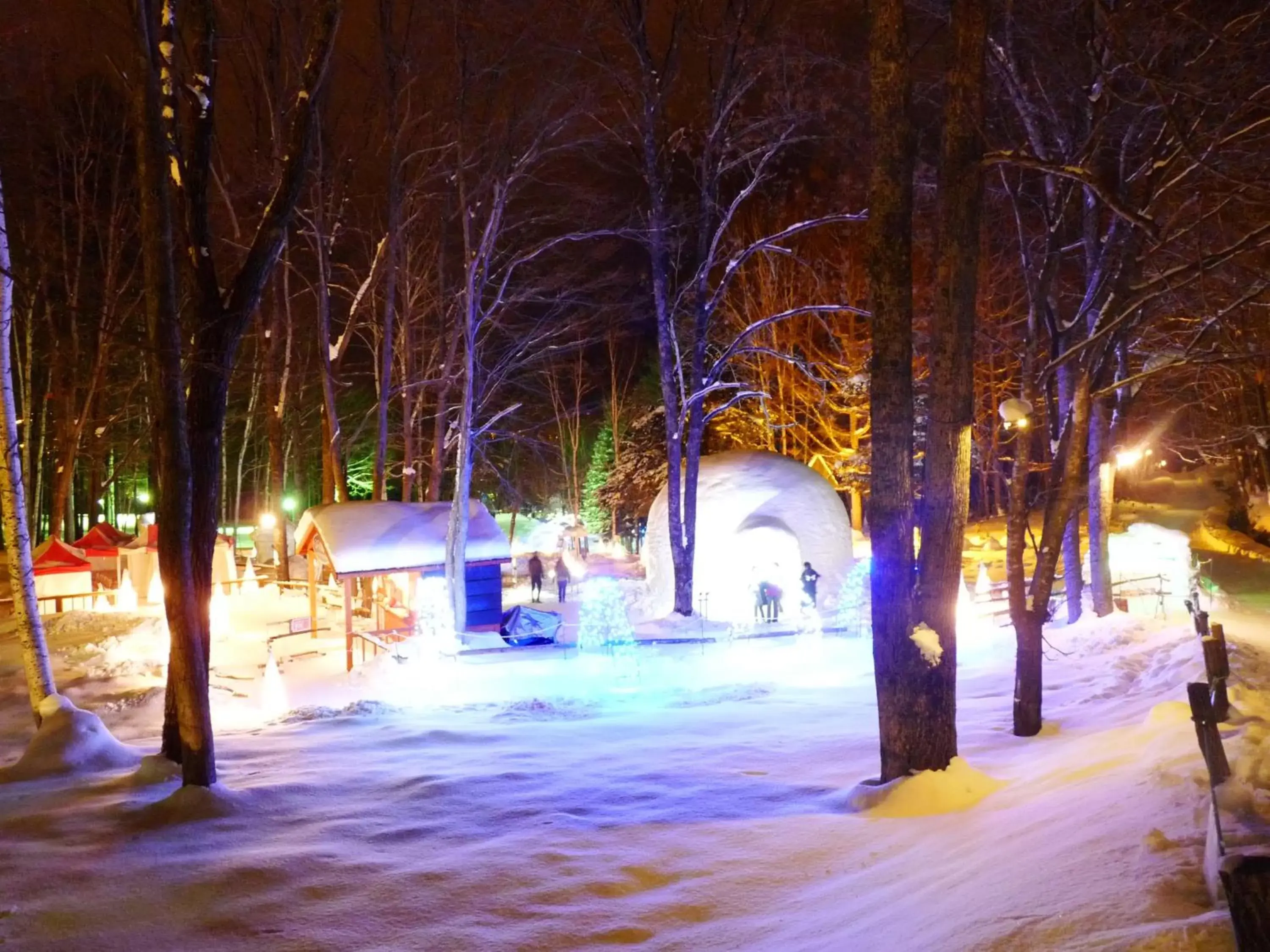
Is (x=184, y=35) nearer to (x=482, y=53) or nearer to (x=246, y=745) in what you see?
(x=246, y=745)

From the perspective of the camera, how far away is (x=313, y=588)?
19.2 meters

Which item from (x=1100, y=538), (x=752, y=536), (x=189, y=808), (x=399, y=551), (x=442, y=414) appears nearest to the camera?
(x=189, y=808)

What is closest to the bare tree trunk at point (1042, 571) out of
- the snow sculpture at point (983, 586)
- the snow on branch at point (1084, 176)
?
the snow on branch at point (1084, 176)

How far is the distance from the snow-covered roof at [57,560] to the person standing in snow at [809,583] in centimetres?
1826

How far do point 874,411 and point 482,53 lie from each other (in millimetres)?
15717

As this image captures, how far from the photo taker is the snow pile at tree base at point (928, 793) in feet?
20.0

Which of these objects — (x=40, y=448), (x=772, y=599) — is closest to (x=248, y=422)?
(x=40, y=448)

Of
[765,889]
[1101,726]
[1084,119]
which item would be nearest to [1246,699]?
[1101,726]

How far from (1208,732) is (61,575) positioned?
84.4 feet

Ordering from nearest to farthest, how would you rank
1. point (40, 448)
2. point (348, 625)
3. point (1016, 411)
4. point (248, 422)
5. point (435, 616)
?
1. point (1016, 411)
2. point (348, 625)
3. point (435, 616)
4. point (40, 448)
5. point (248, 422)

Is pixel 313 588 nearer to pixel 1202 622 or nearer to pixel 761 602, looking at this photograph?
pixel 761 602

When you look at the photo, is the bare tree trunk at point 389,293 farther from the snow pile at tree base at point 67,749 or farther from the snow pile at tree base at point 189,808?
the snow pile at tree base at point 189,808

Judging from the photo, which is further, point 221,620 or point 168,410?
point 221,620

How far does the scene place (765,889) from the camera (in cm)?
501
